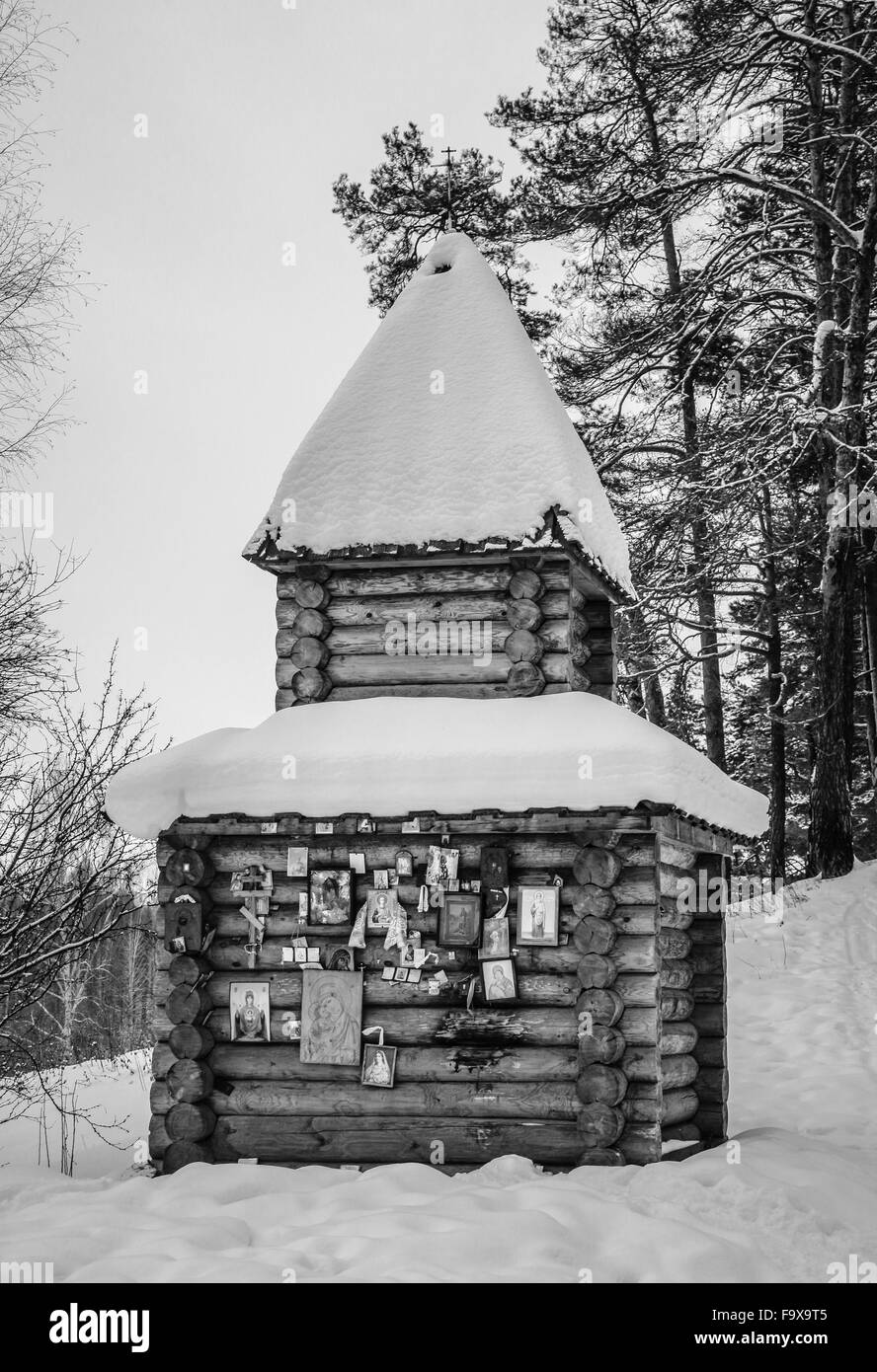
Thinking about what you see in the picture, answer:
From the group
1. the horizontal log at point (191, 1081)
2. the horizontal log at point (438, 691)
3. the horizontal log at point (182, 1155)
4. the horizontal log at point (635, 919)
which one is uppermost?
the horizontal log at point (438, 691)

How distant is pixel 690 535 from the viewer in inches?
685

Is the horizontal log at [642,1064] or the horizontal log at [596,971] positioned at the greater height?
the horizontal log at [596,971]

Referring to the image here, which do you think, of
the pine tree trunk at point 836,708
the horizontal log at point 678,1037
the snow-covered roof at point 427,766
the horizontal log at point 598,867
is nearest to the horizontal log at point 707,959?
the horizontal log at point 678,1037

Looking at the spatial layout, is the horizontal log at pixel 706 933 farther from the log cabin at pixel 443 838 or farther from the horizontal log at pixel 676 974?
the horizontal log at pixel 676 974

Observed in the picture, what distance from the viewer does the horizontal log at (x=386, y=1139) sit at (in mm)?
8047

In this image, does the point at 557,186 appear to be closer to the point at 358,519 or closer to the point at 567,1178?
the point at 358,519

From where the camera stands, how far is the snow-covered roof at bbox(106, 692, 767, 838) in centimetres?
791

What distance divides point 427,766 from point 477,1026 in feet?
5.79

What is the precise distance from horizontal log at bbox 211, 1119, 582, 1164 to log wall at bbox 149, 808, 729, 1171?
0.03ft

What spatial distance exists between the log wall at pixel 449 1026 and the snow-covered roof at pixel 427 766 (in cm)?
17

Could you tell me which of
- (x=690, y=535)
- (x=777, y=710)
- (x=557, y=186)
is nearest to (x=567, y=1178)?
(x=690, y=535)

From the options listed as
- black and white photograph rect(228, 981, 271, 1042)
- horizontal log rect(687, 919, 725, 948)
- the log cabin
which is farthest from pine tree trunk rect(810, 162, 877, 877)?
black and white photograph rect(228, 981, 271, 1042)

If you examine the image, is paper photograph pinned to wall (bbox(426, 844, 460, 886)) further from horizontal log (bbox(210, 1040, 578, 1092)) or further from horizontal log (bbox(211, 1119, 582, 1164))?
horizontal log (bbox(211, 1119, 582, 1164))
